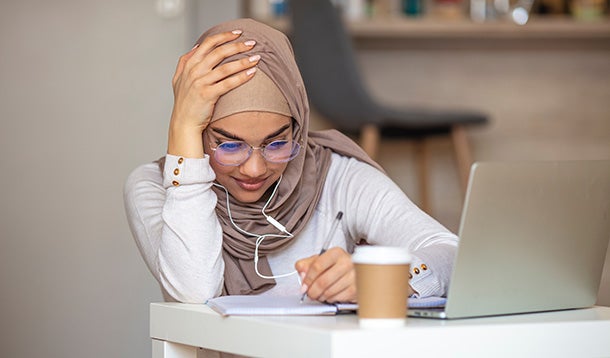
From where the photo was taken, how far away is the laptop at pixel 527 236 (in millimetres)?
985

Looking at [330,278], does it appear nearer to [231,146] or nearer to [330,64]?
[231,146]

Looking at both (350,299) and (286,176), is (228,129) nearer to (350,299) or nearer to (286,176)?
(286,176)

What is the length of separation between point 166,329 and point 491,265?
15.0 inches

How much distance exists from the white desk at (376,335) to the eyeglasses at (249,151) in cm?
32

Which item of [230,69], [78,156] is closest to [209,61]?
[230,69]

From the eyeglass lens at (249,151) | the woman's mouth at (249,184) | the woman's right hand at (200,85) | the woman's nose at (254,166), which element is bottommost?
the woman's mouth at (249,184)

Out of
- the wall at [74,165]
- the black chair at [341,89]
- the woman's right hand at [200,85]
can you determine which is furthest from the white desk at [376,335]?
the black chair at [341,89]

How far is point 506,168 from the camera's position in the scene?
38.6 inches

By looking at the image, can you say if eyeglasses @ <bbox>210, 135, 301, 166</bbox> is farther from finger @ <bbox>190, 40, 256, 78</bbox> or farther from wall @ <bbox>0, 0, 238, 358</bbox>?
wall @ <bbox>0, 0, 238, 358</bbox>

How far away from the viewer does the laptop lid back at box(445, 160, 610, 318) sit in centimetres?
99

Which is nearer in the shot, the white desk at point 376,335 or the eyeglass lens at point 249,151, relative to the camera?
the white desk at point 376,335

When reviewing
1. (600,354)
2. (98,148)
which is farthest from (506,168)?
(98,148)

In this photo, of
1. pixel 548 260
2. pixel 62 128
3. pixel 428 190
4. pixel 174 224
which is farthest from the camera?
pixel 428 190

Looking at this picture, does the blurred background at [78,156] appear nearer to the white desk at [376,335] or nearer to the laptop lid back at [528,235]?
the white desk at [376,335]
